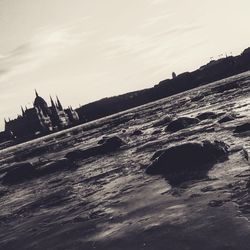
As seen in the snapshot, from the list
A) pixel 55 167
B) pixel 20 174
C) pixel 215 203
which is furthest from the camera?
pixel 20 174

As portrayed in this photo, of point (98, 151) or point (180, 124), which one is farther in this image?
Answer: point (180, 124)

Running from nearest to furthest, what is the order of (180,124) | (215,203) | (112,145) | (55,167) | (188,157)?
(215,203) < (188,157) < (55,167) < (112,145) < (180,124)

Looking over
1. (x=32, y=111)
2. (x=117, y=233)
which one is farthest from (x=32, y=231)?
(x=32, y=111)

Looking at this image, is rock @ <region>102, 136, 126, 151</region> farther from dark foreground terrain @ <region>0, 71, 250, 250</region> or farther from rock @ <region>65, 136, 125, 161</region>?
dark foreground terrain @ <region>0, 71, 250, 250</region>

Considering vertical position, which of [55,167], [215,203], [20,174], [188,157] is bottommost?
[215,203]

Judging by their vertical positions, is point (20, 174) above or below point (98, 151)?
above

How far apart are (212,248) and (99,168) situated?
13.2m

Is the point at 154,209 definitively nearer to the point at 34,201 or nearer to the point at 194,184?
the point at 194,184

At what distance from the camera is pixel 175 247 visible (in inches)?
288

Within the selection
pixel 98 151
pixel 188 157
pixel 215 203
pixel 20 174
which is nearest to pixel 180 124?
pixel 98 151

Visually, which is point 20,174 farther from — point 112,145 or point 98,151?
point 112,145

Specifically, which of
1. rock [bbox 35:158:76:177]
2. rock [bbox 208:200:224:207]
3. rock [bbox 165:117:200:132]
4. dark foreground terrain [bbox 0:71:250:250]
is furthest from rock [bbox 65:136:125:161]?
rock [bbox 208:200:224:207]

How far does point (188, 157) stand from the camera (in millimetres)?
14133

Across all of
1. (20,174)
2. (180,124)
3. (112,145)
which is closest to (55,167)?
(20,174)
